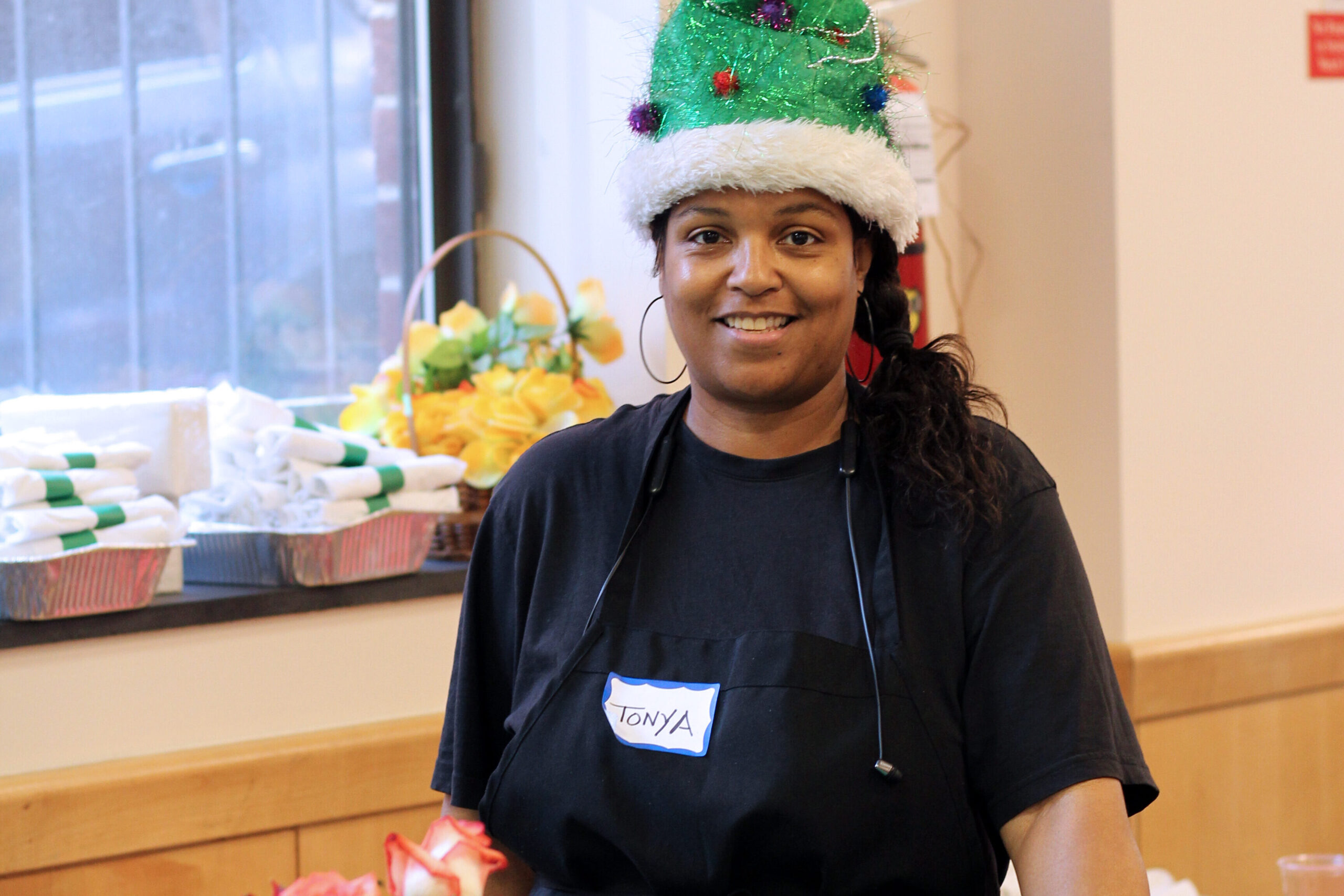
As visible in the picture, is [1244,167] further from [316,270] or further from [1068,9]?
[316,270]

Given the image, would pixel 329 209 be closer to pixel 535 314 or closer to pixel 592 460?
pixel 535 314

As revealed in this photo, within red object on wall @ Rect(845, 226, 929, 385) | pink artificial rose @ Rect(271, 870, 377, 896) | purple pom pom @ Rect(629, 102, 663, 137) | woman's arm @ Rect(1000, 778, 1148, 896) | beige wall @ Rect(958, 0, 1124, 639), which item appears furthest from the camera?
red object on wall @ Rect(845, 226, 929, 385)

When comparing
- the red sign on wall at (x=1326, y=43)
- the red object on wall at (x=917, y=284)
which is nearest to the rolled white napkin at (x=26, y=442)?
the red object on wall at (x=917, y=284)

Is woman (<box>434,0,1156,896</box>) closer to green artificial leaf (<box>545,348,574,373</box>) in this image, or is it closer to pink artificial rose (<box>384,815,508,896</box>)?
pink artificial rose (<box>384,815,508,896</box>)

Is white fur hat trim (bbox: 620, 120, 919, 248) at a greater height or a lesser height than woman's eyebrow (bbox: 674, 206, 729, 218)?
greater

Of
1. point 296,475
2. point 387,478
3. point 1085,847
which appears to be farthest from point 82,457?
point 1085,847

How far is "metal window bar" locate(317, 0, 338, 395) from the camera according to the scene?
7.23 feet

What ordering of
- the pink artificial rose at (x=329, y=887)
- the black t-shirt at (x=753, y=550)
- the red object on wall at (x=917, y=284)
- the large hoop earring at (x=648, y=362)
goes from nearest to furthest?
1. the pink artificial rose at (x=329, y=887)
2. the black t-shirt at (x=753, y=550)
3. the large hoop earring at (x=648, y=362)
4. the red object on wall at (x=917, y=284)

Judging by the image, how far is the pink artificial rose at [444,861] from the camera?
0.56m

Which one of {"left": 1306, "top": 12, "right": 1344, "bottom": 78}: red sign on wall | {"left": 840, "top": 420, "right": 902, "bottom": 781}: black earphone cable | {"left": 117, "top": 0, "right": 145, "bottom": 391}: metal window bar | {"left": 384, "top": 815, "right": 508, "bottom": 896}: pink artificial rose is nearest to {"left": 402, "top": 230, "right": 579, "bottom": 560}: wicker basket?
→ {"left": 117, "top": 0, "right": 145, "bottom": 391}: metal window bar

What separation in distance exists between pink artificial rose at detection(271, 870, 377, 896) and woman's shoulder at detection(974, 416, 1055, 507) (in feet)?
2.22

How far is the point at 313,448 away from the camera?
172 cm

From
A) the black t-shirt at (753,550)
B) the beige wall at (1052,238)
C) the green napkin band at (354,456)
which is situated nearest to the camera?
the black t-shirt at (753,550)

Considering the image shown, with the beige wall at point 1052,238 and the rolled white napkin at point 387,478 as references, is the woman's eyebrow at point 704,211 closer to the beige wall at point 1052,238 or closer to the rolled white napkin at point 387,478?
the rolled white napkin at point 387,478
